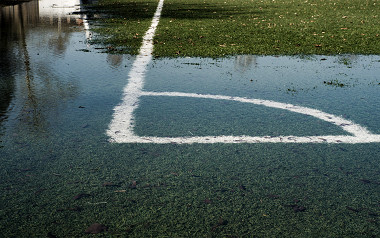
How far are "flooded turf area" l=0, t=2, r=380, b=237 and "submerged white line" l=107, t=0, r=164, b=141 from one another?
10 centimetres

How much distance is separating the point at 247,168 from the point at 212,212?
0.73 metres

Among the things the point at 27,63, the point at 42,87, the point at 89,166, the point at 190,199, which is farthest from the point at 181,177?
the point at 27,63

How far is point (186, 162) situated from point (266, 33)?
8050 mm

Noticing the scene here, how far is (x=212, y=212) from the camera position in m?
2.97

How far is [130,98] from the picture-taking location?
5574 millimetres

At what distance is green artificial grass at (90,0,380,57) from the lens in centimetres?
902

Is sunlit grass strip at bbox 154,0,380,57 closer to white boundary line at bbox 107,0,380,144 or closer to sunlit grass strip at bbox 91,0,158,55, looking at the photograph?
sunlit grass strip at bbox 91,0,158,55

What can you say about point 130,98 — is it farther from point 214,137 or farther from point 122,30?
point 122,30

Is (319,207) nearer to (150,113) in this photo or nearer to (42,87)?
(150,113)

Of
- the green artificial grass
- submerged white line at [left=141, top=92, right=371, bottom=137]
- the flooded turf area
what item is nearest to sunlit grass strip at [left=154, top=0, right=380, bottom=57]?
the green artificial grass

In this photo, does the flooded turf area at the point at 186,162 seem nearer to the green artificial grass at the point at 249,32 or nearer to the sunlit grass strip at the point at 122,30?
the green artificial grass at the point at 249,32

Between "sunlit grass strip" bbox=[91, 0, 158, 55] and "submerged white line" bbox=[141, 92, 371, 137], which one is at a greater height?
"submerged white line" bbox=[141, 92, 371, 137]

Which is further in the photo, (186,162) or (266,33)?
(266,33)

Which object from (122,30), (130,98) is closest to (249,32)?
(122,30)
